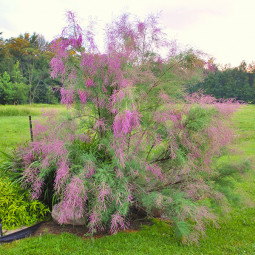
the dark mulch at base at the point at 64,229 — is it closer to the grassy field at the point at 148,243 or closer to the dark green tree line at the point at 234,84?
the grassy field at the point at 148,243

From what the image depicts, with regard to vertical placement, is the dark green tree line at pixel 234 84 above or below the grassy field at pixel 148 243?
above

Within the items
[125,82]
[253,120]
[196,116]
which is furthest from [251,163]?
[253,120]

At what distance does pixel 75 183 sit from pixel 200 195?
86.6 inches

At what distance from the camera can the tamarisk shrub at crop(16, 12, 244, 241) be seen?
11.8 ft

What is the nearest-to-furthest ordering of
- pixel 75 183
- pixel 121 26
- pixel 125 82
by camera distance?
pixel 75 183 < pixel 125 82 < pixel 121 26

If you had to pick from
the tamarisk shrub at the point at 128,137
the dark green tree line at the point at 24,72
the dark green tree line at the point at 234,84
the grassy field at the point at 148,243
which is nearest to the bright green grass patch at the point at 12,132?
the tamarisk shrub at the point at 128,137

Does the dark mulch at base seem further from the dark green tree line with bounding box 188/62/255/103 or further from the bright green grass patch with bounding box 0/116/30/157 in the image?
the dark green tree line with bounding box 188/62/255/103

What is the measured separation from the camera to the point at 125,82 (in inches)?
146

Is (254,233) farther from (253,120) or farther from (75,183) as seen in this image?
(253,120)

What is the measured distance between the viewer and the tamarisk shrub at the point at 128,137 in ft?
11.8

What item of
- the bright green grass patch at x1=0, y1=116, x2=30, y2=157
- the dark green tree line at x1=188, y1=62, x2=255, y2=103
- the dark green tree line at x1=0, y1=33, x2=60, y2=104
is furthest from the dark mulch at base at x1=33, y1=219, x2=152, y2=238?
the dark green tree line at x1=0, y1=33, x2=60, y2=104

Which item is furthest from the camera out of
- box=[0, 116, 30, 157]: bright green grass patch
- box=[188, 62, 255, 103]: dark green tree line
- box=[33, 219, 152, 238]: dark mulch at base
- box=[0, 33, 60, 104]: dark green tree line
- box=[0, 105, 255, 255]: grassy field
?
box=[0, 33, 60, 104]: dark green tree line

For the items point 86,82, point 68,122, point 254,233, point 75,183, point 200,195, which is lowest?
point 254,233

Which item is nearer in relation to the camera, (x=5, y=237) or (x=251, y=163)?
(x=5, y=237)
